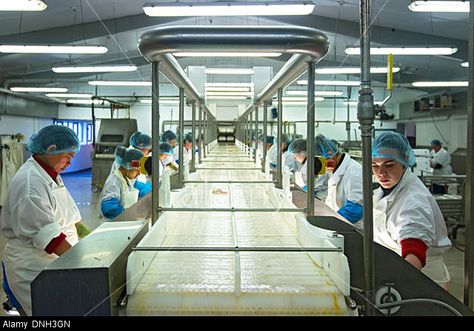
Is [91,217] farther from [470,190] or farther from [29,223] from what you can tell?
[470,190]

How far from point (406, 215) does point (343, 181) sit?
162 centimetres

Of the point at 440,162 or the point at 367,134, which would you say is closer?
the point at 367,134

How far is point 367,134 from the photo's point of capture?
0.83 m

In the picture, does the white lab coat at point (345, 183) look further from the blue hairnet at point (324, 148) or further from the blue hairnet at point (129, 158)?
the blue hairnet at point (129, 158)

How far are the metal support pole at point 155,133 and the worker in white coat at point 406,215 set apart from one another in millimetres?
897

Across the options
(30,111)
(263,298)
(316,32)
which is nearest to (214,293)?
(263,298)

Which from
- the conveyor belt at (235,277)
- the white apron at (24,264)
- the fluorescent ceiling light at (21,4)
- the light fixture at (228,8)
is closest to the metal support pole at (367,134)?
the conveyor belt at (235,277)

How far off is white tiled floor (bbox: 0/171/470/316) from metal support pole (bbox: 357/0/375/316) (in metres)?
2.93

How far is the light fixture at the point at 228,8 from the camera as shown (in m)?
4.29

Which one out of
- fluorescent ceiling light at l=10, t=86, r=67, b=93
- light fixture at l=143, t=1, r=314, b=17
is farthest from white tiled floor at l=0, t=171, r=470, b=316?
light fixture at l=143, t=1, r=314, b=17

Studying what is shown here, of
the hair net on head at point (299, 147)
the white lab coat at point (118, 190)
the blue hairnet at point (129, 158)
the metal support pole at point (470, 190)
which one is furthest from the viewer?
the hair net on head at point (299, 147)

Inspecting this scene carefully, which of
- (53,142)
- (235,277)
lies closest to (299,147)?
(53,142)

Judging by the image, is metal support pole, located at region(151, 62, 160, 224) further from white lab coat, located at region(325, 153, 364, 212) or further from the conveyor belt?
white lab coat, located at region(325, 153, 364, 212)
